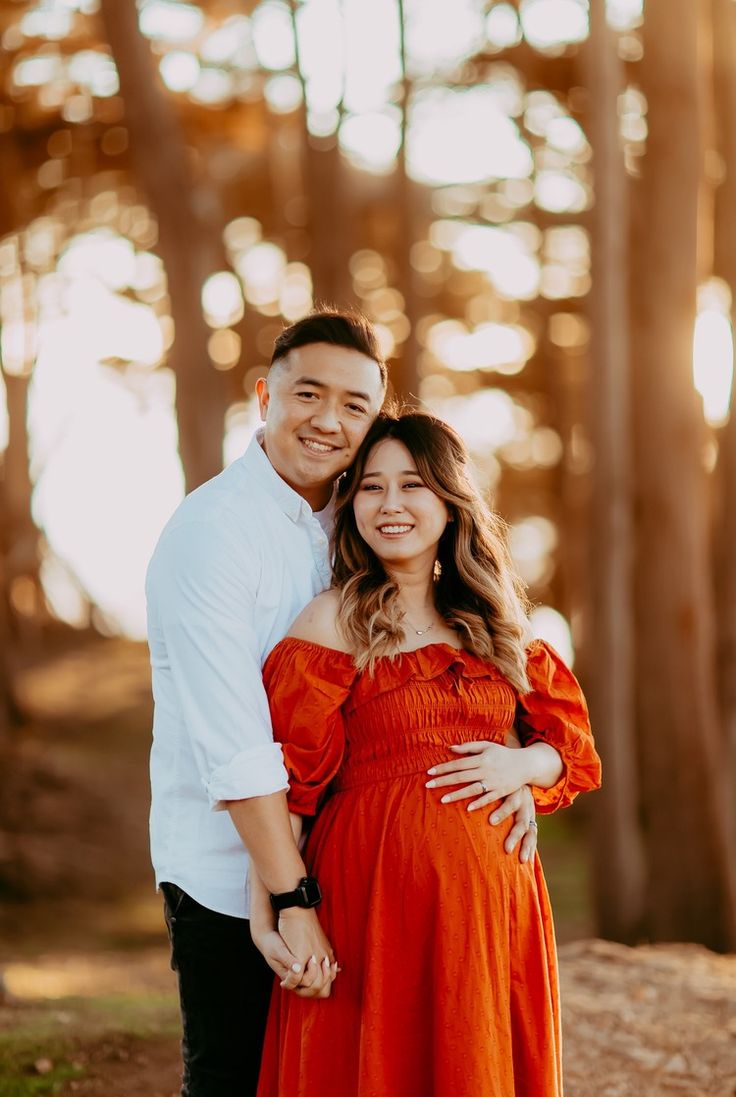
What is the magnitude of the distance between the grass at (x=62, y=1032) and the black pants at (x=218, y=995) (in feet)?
5.44

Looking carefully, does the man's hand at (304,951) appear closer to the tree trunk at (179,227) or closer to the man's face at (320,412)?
the man's face at (320,412)

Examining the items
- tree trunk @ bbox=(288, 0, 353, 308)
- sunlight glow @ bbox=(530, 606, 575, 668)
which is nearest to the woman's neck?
tree trunk @ bbox=(288, 0, 353, 308)

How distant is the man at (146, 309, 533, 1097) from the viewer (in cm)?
307

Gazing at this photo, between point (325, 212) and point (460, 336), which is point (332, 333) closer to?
point (325, 212)

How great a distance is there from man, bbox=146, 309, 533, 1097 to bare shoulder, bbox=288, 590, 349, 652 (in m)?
0.11

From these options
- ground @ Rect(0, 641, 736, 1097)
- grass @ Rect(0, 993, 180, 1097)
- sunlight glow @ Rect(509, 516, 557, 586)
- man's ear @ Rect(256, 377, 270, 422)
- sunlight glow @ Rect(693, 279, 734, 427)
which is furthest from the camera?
sunlight glow @ Rect(509, 516, 557, 586)

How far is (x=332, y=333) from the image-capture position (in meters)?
3.50

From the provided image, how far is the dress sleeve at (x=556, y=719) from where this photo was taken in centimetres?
343

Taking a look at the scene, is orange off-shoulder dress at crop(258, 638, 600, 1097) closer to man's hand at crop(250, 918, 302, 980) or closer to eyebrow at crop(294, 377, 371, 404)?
man's hand at crop(250, 918, 302, 980)

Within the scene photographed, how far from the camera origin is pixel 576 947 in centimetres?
730

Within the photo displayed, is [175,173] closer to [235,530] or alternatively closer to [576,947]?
[576,947]

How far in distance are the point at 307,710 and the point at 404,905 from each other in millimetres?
519

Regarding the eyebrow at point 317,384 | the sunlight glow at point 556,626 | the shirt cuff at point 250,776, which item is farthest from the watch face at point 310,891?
the sunlight glow at point 556,626

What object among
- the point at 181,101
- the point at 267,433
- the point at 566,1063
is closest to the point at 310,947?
the point at 267,433
